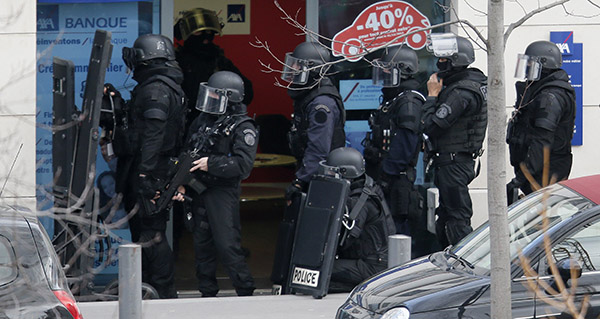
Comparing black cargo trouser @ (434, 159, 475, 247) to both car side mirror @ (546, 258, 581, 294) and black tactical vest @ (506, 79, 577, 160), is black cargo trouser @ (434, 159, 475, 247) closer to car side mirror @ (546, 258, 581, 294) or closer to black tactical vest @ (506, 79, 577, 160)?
black tactical vest @ (506, 79, 577, 160)

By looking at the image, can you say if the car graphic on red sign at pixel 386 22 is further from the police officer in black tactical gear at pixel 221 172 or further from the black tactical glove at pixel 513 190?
the police officer in black tactical gear at pixel 221 172

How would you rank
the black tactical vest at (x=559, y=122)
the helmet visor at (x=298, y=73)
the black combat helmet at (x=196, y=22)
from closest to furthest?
the helmet visor at (x=298, y=73) → the black tactical vest at (x=559, y=122) → the black combat helmet at (x=196, y=22)

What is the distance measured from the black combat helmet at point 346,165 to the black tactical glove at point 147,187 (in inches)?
59.0

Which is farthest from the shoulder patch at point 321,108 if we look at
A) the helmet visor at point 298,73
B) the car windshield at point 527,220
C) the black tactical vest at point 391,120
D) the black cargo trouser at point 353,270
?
the car windshield at point 527,220

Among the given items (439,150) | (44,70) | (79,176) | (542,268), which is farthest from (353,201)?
(44,70)

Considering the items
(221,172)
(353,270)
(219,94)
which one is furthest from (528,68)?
(221,172)

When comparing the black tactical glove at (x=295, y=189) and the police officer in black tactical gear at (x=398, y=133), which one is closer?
the black tactical glove at (x=295, y=189)

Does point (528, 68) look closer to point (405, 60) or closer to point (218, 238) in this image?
point (405, 60)

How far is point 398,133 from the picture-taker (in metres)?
9.23

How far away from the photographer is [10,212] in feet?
18.3

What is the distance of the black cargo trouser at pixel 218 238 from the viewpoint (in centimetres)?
857

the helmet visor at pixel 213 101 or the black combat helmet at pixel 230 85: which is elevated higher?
the black combat helmet at pixel 230 85

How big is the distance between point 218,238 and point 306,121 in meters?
1.29

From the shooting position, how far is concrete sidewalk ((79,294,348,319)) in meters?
7.82
